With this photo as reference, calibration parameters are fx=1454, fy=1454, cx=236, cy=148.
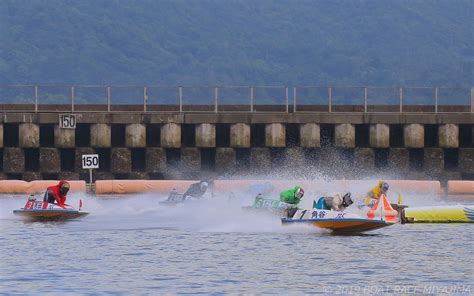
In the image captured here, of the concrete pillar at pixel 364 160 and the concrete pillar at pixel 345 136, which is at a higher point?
the concrete pillar at pixel 345 136

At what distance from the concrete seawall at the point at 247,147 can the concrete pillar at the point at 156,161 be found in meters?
0.05

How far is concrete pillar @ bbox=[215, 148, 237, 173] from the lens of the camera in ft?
241

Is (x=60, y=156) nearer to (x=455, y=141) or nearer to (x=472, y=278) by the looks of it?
(x=455, y=141)

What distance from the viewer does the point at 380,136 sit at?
73.2 m

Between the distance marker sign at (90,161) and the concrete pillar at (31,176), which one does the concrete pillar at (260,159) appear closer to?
the distance marker sign at (90,161)

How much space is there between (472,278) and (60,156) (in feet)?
139

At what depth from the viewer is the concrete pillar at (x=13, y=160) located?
7325cm

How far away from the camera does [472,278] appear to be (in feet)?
111

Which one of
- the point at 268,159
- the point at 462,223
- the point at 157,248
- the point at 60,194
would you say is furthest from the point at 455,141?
the point at 157,248

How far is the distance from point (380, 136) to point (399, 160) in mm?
1549

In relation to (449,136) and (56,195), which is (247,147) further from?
(56,195)

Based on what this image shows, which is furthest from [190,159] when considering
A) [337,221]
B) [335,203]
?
[337,221]

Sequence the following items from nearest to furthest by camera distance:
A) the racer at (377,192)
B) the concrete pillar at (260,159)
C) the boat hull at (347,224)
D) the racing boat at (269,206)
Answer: the boat hull at (347,224)
the racing boat at (269,206)
the racer at (377,192)
the concrete pillar at (260,159)

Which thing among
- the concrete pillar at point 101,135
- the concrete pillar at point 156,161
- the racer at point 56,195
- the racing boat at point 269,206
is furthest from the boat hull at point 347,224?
the concrete pillar at point 101,135
